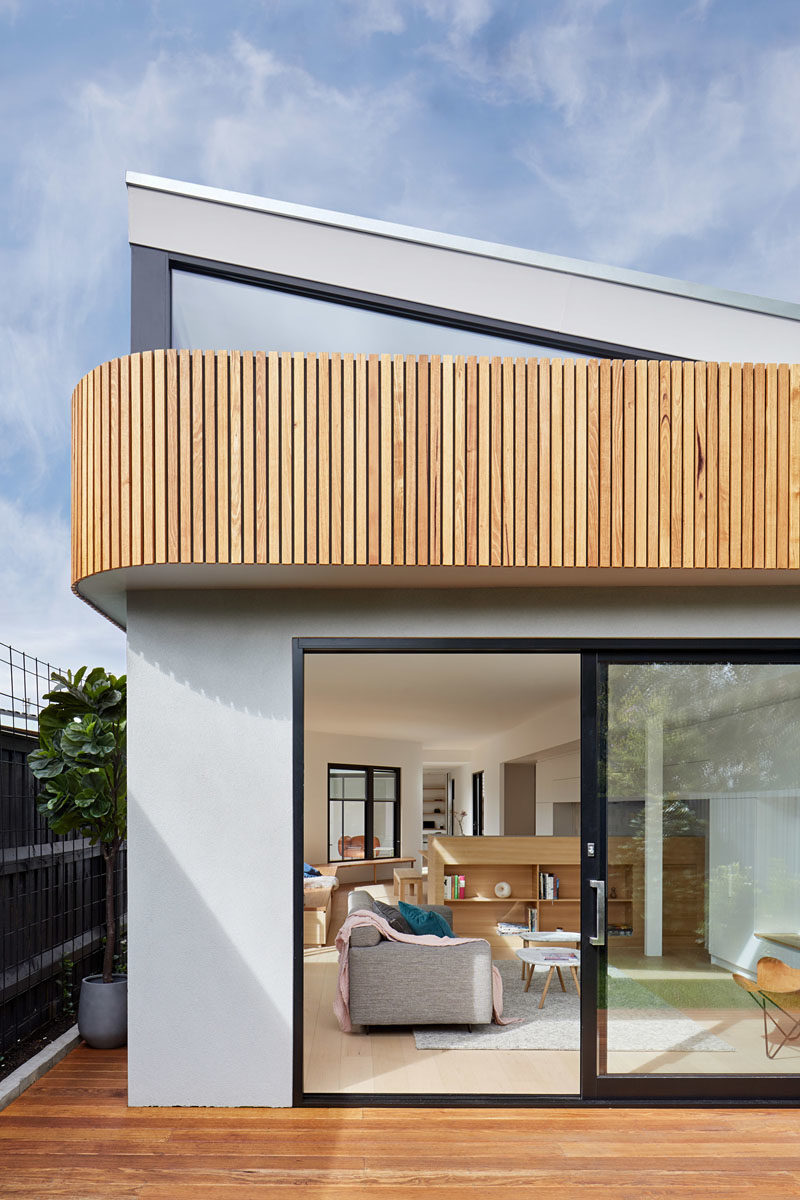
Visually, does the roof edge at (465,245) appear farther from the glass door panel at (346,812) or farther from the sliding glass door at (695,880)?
the glass door panel at (346,812)

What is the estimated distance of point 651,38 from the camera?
28.7m

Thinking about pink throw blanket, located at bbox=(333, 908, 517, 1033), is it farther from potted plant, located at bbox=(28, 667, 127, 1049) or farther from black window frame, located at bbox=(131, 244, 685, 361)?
Result: black window frame, located at bbox=(131, 244, 685, 361)

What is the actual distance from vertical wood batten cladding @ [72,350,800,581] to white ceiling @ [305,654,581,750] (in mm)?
2400

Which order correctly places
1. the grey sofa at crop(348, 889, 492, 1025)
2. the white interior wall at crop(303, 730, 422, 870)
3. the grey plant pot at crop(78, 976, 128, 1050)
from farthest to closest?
the white interior wall at crop(303, 730, 422, 870), the grey sofa at crop(348, 889, 492, 1025), the grey plant pot at crop(78, 976, 128, 1050)

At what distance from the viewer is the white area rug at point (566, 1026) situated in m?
5.28

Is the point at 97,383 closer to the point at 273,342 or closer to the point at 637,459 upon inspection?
the point at 273,342

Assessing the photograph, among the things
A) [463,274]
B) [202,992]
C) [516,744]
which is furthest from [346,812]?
[463,274]

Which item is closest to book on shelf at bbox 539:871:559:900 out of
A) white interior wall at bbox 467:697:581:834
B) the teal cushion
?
white interior wall at bbox 467:697:581:834

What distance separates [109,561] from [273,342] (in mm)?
1609

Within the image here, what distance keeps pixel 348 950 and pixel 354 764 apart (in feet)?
32.9

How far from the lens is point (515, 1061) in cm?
612

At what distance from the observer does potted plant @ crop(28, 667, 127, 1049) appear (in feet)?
20.5

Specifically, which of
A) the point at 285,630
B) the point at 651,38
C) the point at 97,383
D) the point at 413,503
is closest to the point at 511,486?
the point at 413,503

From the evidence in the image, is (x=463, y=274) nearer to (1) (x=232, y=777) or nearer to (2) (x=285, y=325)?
(2) (x=285, y=325)
